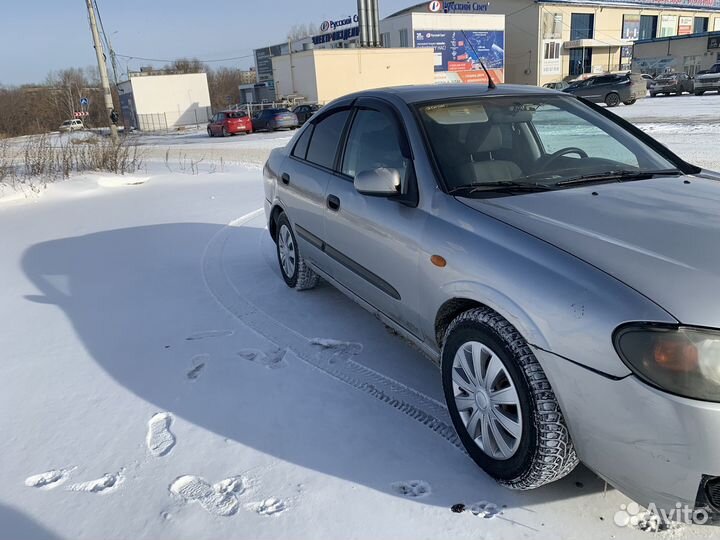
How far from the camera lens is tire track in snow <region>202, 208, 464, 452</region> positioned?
309cm

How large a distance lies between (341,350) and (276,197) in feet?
6.09

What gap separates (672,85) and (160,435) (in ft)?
125

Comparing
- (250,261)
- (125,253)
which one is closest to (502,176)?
(250,261)

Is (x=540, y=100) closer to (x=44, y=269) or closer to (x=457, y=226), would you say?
(x=457, y=226)

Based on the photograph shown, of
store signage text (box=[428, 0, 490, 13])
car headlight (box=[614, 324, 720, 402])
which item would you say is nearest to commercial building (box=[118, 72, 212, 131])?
store signage text (box=[428, 0, 490, 13])

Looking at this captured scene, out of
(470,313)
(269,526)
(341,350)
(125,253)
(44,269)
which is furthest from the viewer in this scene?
(125,253)

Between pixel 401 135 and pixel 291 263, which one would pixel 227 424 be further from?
pixel 291 263

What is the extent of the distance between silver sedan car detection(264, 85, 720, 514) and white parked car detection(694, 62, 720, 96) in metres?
33.7

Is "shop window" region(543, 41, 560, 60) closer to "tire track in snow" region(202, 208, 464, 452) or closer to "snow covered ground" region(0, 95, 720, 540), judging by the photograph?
"snow covered ground" region(0, 95, 720, 540)

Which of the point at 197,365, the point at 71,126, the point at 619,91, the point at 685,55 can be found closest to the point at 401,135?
the point at 197,365

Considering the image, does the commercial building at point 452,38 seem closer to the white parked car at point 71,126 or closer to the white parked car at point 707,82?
the white parked car at point 707,82

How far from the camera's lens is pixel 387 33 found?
53.5 meters

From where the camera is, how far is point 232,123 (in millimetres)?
31375

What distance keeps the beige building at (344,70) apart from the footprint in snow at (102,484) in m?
43.0
